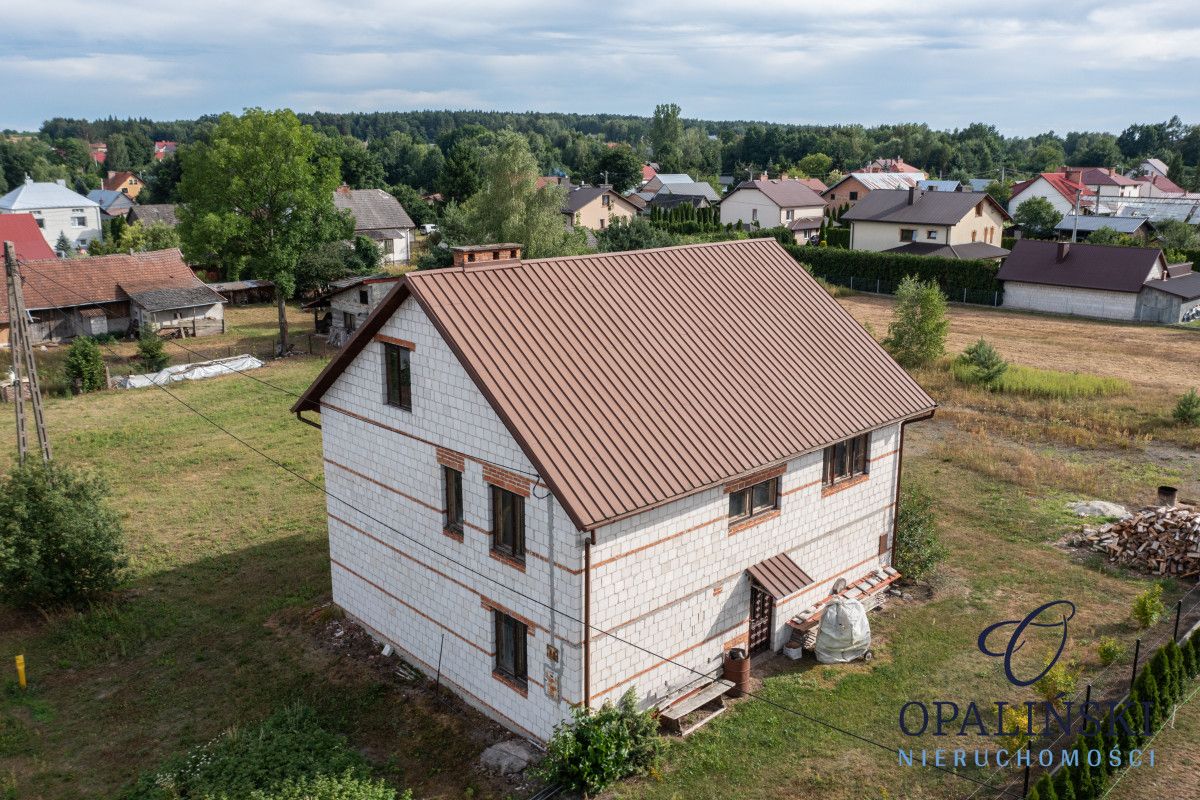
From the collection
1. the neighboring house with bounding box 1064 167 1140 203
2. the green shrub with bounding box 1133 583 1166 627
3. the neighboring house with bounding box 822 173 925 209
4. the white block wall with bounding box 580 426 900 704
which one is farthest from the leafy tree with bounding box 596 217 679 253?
the neighboring house with bounding box 1064 167 1140 203

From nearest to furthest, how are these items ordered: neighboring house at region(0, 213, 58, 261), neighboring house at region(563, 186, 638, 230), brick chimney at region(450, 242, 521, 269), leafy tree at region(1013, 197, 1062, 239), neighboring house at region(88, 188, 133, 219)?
brick chimney at region(450, 242, 521, 269) < neighboring house at region(0, 213, 58, 261) < leafy tree at region(1013, 197, 1062, 239) < neighboring house at region(563, 186, 638, 230) < neighboring house at region(88, 188, 133, 219)

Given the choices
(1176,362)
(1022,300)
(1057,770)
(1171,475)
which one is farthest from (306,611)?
(1022,300)

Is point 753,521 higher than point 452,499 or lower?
lower

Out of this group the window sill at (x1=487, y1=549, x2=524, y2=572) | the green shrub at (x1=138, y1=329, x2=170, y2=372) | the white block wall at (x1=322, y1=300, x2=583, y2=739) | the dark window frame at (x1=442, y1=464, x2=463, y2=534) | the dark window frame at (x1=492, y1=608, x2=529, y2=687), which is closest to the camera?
the white block wall at (x1=322, y1=300, x2=583, y2=739)

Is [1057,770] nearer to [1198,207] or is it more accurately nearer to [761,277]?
[761,277]

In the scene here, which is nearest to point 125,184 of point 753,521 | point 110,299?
point 110,299

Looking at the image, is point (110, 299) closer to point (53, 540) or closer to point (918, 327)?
point (53, 540)

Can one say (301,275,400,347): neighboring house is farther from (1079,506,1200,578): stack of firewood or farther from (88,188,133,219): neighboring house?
(88,188,133,219): neighboring house

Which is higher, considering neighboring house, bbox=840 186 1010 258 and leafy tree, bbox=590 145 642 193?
leafy tree, bbox=590 145 642 193
